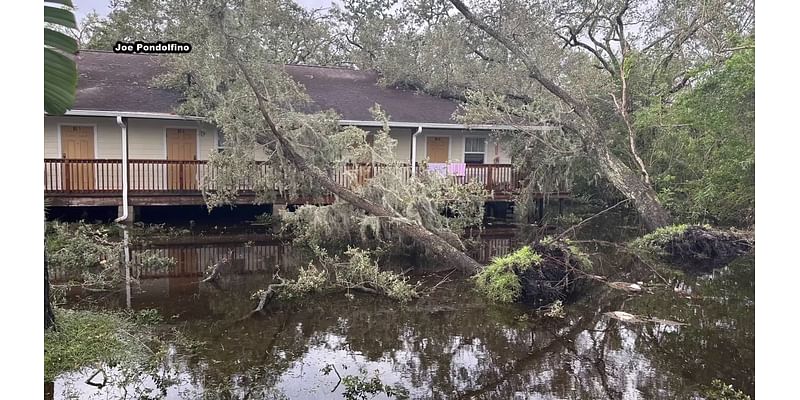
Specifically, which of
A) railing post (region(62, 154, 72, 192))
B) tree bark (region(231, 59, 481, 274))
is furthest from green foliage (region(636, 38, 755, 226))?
railing post (region(62, 154, 72, 192))

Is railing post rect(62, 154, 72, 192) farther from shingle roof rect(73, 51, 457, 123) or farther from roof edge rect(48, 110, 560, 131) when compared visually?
shingle roof rect(73, 51, 457, 123)

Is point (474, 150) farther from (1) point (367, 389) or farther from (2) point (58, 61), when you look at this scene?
(2) point (58, 61)

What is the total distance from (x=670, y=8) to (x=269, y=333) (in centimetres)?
1525

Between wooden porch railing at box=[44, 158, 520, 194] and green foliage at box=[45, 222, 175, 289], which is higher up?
wooden porch railing at box=[44, 158, 520, 194]

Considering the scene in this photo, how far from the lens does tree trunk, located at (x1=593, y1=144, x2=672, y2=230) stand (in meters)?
11.2

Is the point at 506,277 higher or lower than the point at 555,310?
higher

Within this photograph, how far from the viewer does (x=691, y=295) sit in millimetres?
7625

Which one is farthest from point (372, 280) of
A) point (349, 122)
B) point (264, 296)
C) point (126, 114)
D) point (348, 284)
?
point (126, 114)

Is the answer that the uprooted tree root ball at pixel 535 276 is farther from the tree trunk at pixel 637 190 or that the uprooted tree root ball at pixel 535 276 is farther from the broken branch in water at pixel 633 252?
the tree trunk at pixel 637 190

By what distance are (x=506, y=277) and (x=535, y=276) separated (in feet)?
1.23

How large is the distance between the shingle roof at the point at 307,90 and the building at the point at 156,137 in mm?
23

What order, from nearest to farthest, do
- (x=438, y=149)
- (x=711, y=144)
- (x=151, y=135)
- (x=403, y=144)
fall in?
(x=711, y=144) < (x=151, y=135) < (x=403, y=144) < (x=438, y=149)

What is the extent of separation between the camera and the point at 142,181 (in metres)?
12.4

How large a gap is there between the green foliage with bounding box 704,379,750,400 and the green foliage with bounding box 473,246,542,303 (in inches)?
112
